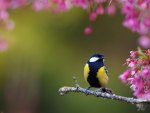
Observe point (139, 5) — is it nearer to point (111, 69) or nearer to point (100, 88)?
point (100, 88)

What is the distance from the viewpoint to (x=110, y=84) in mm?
17656

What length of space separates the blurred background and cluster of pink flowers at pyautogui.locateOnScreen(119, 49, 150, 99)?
971 centimetres

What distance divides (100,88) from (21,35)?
8.88m

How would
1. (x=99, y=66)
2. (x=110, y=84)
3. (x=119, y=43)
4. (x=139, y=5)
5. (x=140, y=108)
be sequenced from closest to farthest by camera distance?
1. (x=140, y=108)
2. (x=139, y=5)
3. (x=99, y=66)
4. (x=110, y=84)
5. (x=119, y=43)

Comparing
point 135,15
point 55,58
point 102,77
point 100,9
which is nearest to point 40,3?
point 100,9

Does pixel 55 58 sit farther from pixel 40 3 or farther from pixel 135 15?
pixel 135 15

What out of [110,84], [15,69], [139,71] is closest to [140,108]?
[139,71]

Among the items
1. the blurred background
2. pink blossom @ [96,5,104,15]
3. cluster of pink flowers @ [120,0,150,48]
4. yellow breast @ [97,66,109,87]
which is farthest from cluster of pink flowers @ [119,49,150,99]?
the blurred background

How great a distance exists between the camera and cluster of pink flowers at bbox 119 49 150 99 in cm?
745

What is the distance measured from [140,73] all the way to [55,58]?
11.0 meters

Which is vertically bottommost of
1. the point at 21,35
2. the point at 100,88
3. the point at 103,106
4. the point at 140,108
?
the point at 140,108

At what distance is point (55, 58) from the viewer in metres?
18.5

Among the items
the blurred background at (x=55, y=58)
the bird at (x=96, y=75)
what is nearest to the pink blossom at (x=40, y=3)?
the bird at (x=96, y=75)

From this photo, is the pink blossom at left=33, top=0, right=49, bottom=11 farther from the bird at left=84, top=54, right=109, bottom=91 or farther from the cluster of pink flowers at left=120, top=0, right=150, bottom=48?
the bird at left=84, top=54, right=109, bottom=91
